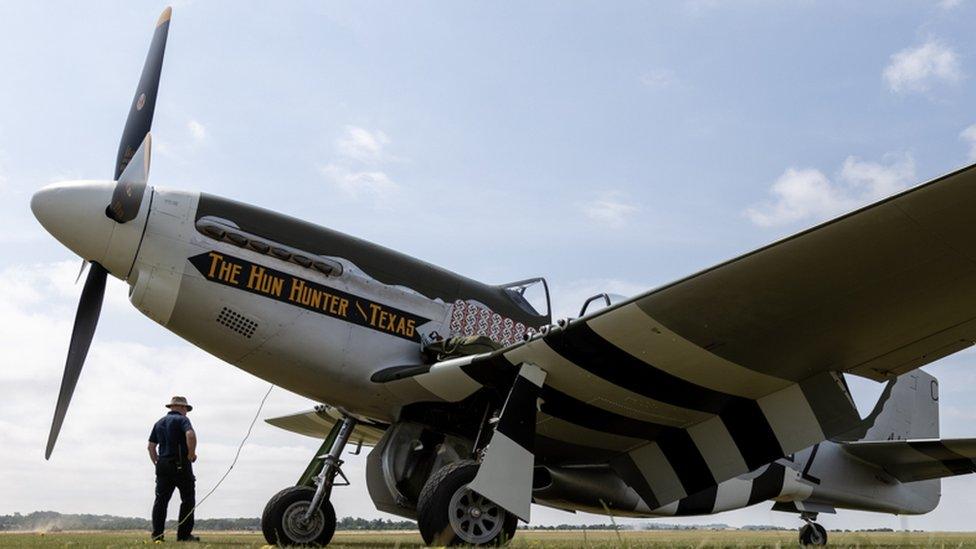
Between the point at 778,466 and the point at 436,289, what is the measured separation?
4.17 metres

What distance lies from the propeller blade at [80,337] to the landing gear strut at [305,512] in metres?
2.03

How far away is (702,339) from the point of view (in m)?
5.21

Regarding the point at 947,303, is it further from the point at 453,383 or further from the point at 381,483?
the point at 381,483

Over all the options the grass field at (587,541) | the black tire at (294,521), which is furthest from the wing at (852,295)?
the black tire at (294,521)

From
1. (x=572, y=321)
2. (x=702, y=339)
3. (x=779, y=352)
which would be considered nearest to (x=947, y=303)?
(x=779, y=352)

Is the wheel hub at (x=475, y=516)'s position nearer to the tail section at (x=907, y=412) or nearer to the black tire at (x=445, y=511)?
the black tire at (x=445, y=511)

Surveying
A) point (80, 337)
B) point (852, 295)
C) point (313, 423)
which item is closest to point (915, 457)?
point (852, 295)

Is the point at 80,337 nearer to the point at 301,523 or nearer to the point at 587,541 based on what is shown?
the point at 301,523

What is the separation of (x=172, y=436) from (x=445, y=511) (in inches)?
166

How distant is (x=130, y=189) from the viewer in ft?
21.5

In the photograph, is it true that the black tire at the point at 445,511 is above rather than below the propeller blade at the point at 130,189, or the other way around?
below

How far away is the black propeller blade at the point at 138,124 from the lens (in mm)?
6449

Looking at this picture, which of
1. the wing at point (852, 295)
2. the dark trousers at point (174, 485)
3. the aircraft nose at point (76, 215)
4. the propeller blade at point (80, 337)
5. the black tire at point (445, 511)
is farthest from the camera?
the dark trousers at point (174, 485)

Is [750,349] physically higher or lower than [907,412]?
lower
